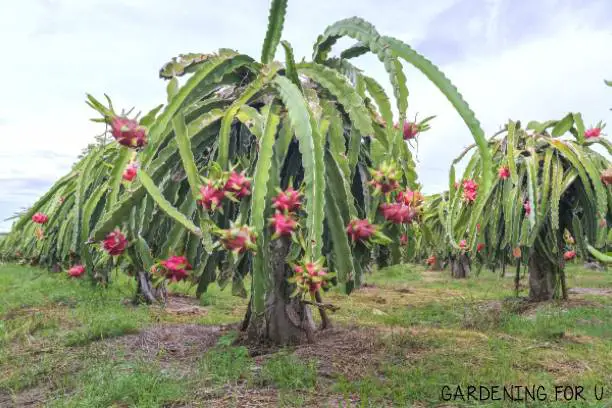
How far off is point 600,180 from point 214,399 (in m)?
5.56

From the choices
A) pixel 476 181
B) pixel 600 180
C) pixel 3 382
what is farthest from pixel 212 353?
pixel 600 180

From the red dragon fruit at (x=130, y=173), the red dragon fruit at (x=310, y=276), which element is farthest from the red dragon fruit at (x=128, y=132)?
the red dragon fruit at (x=310, y=276)

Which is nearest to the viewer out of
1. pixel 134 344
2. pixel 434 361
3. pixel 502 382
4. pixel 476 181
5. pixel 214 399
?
pixel 214 399

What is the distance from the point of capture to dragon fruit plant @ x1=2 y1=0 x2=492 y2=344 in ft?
9.27

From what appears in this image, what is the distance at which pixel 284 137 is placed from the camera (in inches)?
134

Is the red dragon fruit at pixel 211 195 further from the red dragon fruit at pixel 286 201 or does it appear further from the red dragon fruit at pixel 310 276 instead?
the red dragon fruit at pixel 310 276

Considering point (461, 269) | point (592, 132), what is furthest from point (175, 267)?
point (461, 269)

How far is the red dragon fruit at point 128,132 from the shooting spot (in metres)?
2.98

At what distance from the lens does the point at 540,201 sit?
686 cm

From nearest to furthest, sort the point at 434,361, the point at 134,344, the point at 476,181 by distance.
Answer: the point at 434,361
the point at 134,344
the point at 476,181

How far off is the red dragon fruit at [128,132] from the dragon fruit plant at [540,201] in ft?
14.2

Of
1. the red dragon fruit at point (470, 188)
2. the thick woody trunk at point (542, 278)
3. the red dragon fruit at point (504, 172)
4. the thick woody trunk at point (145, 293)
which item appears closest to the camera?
the red dragon fruit at point (470, 188)

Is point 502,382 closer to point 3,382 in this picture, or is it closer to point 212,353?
point 212,353

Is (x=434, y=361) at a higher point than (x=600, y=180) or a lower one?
lower
